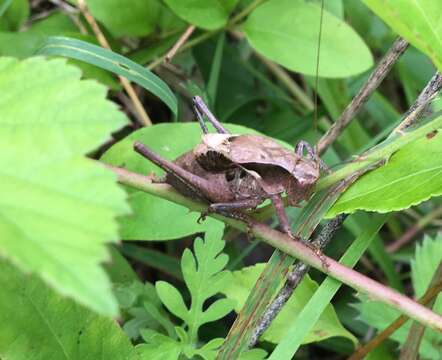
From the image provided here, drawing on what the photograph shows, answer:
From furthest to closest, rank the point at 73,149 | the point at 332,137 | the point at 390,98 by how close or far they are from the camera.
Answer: the point at 390,98
the point at 332,137
the point at 73,149

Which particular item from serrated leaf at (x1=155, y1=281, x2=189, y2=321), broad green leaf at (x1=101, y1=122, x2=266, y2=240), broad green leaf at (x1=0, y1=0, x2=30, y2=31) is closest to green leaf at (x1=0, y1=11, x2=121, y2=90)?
broad green leaf at (x1=0, y1=0, x2=30, y2=31)

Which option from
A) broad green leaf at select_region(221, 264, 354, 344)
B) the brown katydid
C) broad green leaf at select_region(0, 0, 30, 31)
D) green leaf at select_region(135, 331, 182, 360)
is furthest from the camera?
broad green leaf at select_region(0, 0, 30, 31)

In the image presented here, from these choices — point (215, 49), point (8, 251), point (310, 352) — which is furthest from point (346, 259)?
point (215, 49)

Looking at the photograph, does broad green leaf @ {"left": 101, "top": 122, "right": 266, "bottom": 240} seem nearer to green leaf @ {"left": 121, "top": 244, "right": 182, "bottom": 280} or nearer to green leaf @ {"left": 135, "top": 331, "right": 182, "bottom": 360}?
green leaf @ {"left": 135, "top": 331, "right": 182, "bottom": 360}

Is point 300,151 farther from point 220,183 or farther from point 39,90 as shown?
point 39,90

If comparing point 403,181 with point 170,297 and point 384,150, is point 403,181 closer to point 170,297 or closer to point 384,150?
point 384,150

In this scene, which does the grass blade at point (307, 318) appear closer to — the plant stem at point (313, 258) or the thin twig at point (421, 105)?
the plant stem at point (313, 258)

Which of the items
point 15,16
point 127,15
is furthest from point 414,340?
point 15,16
